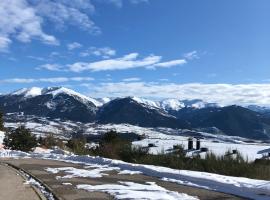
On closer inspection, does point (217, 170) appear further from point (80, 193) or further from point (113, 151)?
point (113, 151)

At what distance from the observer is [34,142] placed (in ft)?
129

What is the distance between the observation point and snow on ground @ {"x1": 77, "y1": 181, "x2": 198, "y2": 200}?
1207cm

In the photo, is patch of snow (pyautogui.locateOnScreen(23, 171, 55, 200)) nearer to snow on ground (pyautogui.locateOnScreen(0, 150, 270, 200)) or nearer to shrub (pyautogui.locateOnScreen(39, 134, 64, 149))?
snow on ground (pyautogui.locateOnScreen(0, 150, 270, 200))

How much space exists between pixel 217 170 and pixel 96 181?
17.2 ft

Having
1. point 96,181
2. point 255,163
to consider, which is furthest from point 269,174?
point 96,181

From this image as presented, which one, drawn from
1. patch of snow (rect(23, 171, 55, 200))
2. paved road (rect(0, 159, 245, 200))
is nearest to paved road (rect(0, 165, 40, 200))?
patch of snow (rect(23, 171, 55, 200))

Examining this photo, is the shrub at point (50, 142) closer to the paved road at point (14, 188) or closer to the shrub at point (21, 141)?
the shrub at point (21, 141)

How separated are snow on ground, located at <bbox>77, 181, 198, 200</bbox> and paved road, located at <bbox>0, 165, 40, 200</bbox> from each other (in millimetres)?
1498

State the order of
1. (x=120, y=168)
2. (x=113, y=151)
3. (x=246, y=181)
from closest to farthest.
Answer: (x=246, y=181)
(x=120, y=168)
(x=113, y=151)

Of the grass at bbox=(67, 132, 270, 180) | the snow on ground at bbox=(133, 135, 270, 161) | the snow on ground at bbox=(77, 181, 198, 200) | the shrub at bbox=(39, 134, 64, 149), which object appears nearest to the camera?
the snow on ground at bbox=(77, 181, 198, 200)

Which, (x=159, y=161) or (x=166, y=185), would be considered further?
(x=159, y=161)

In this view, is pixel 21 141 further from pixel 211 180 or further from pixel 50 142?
pixel 211 180

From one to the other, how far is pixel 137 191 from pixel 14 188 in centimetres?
367

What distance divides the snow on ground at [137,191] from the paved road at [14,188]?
1.50 metres
